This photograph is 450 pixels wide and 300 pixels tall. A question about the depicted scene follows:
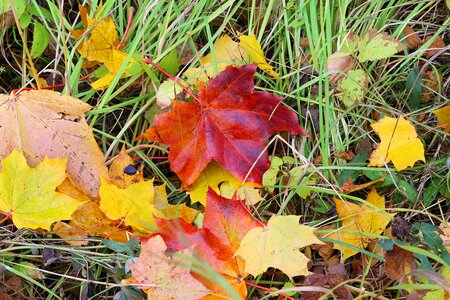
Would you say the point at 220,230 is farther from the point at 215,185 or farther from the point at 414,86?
the point at 414,86

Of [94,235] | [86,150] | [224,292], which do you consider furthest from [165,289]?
[86,150]

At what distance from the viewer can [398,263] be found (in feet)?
4.02

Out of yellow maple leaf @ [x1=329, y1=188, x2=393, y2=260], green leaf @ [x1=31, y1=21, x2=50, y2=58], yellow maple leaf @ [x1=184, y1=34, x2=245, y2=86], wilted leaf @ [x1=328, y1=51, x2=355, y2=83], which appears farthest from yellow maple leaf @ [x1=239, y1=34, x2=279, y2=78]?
green leaf @ [x1=31, y1=21, x2=50, y2=58]

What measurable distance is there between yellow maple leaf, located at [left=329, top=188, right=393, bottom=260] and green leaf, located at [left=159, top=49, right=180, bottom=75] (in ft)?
1.79

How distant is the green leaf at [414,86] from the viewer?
1410mm

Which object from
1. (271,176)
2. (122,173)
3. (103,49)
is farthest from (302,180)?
(103,49)

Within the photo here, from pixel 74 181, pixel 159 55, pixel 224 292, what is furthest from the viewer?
pixel 159 55

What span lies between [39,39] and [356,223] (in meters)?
0.96

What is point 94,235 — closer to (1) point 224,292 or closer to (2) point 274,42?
(1) point 224,292

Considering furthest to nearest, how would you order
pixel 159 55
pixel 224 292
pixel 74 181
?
pixel 159 55
pixel 74 181
pixel 224 292

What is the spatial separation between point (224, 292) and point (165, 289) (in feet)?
0.41

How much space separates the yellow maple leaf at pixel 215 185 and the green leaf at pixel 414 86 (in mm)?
485

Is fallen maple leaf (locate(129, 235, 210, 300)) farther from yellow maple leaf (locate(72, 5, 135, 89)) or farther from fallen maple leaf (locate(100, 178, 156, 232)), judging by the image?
yellow maple leaf (locate(72, 5, 135, 89))

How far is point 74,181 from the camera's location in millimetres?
1279
